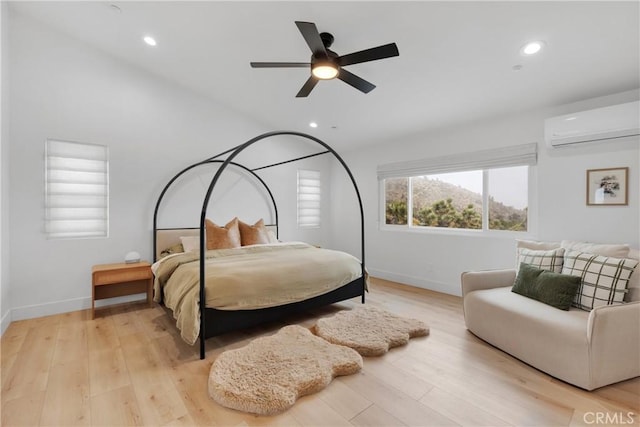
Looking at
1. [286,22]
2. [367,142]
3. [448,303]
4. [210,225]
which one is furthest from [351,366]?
[367,142]

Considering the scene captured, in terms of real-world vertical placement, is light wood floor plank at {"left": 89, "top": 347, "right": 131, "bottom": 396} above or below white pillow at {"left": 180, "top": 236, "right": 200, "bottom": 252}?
below

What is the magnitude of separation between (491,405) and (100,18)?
491cm

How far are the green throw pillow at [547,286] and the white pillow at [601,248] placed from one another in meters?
0.43

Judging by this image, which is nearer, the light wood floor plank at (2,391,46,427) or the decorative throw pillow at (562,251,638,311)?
the light wood floor plank at (2,391,46,427)

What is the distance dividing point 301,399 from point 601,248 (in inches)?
112

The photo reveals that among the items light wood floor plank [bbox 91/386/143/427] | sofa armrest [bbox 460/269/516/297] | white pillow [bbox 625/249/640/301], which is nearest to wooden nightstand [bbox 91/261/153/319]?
light wood floor plank [bbox 91/386/143/427]

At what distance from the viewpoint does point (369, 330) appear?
2.77m

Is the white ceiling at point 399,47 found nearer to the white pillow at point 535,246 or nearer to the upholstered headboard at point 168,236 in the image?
the white pillow at point 535,246

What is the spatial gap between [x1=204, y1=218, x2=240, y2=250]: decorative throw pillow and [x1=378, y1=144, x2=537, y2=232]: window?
2.63 metres

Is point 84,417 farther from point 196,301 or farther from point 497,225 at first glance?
point 497,225

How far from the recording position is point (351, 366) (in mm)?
2139

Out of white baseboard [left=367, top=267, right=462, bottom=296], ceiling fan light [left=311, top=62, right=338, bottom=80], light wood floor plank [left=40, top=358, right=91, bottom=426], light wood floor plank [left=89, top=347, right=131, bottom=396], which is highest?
ceiling fan light [left=311, top=62, right=338, bottom=80]

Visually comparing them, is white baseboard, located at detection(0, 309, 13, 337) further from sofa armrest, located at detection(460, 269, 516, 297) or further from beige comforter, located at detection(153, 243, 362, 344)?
sofa armrest, located at detection(460, 269, 516, 297)

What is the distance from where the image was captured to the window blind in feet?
11.2
